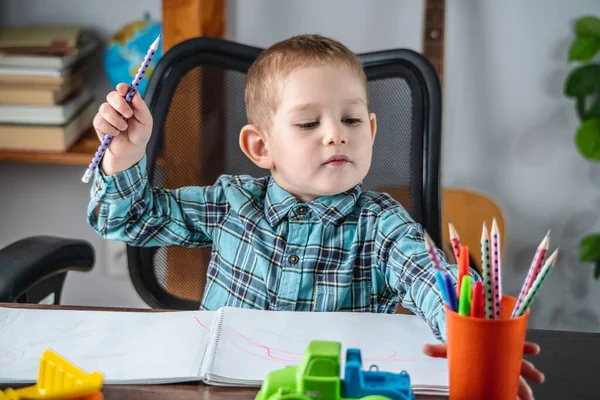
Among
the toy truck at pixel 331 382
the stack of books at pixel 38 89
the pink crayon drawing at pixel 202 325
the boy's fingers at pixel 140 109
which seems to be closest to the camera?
the toy truck at pixel 331 382

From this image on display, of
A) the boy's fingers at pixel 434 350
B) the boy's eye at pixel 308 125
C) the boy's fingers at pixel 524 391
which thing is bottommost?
the boy's fingers at pixel 524 391

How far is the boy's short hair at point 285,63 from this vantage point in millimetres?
1084

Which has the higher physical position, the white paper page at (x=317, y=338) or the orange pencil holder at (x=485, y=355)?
the orange pencil holder at (x=485, y=355)

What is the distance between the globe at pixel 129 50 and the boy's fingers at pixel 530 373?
141 centimetres

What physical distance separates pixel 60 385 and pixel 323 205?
536mm

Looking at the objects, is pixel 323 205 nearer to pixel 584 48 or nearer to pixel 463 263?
pixel 463 263

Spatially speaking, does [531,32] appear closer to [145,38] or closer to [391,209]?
[145,38]

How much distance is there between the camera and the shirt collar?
111 centimetres

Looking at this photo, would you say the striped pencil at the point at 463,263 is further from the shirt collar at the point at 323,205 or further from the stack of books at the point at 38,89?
the stack of books at the point at 38,89

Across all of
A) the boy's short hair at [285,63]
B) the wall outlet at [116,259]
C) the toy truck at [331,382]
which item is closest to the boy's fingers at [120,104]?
the boy's short hair at [285,63]

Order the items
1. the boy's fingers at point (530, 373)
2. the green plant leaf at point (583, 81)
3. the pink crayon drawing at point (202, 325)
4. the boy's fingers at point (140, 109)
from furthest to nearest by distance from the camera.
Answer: the green plant leaf at point (583, 81)
the boy's fingers at point (140, 109)
the pink crayon drawing at point (202, 325)
the boy's fingers at point (530, 373)

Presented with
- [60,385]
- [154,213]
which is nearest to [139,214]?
[154,213]

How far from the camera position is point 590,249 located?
6.75 feet

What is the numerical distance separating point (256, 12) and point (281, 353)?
140 cm
